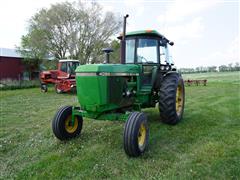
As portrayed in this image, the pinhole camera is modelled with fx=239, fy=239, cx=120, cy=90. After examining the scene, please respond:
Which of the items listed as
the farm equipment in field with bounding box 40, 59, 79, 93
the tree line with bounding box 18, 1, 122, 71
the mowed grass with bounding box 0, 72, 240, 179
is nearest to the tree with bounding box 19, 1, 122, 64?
the tree line with bounding box 18, 1, 122, 71

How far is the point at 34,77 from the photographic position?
2923 cm

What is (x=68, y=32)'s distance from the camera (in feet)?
84.3

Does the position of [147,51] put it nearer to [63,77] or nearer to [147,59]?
[147,59]

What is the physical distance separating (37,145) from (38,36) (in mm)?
22139

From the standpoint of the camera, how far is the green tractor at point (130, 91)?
4070 mm

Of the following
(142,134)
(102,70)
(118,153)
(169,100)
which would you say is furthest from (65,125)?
(169,100)

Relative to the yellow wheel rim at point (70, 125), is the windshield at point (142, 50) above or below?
above

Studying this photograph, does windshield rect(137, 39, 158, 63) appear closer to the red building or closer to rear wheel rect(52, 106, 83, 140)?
rear wheel rect(52, 106, 83, 140)

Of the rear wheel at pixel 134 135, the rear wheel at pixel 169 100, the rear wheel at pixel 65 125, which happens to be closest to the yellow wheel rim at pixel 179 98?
the rear wheel at pixel 169 100

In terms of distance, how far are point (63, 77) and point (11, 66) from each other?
14284 millimetres

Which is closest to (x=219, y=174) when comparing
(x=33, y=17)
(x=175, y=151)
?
(x=175, y=151)

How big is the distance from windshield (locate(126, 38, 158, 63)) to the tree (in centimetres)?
2098

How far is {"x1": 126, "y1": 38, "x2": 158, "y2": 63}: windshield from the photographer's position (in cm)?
551

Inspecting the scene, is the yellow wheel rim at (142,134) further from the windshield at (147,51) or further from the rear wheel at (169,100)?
the windshield at (147,51)
